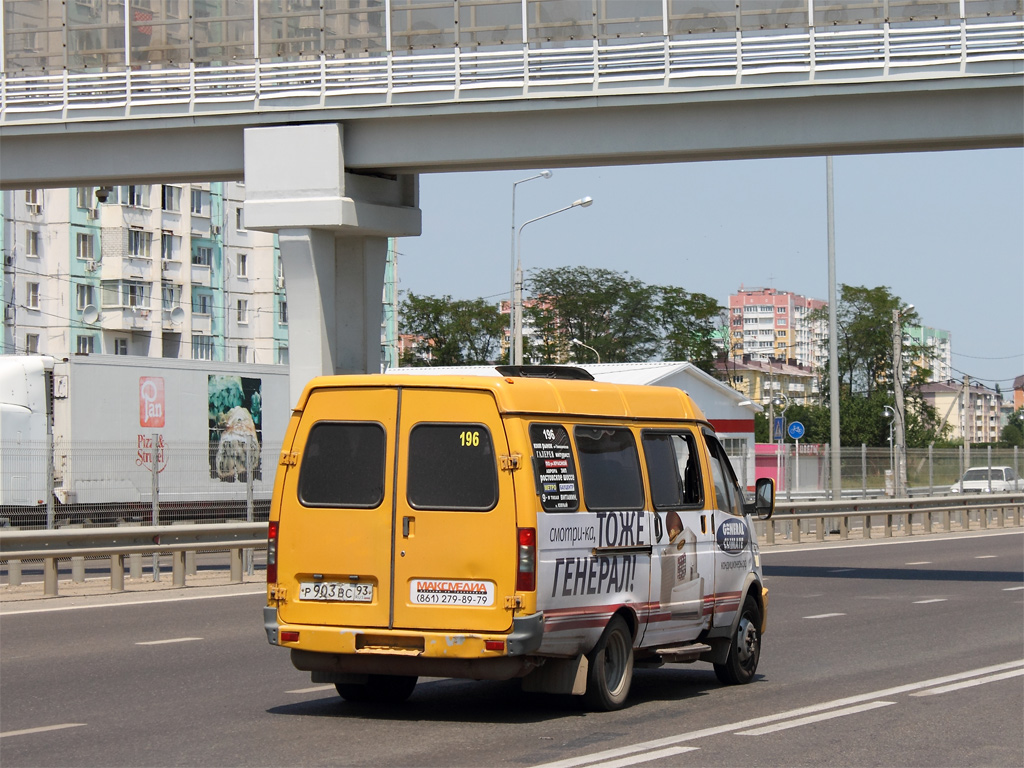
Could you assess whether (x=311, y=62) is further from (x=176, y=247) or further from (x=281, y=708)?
(x=176, y=247)

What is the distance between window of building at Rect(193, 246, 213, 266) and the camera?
90.0 meters

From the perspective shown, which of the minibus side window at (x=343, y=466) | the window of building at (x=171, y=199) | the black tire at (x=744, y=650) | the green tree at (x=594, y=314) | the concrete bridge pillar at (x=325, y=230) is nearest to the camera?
the minibus side window at (x=343, y=466)

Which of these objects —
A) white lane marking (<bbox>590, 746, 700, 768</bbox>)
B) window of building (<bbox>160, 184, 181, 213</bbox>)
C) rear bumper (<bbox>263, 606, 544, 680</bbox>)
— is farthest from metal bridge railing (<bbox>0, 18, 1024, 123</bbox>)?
window of building (<bbox>160, 184, 181, 213</bbox>)

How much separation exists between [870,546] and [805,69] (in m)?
12.8

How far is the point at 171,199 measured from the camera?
289ft

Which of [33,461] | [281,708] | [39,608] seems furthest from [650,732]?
[33,461]

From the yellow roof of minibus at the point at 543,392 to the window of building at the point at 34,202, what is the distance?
2956 inches

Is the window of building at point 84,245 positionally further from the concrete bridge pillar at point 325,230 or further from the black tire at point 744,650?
the black tire at point 744,650

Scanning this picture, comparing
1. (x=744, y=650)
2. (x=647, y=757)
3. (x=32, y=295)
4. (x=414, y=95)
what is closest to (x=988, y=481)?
(x=414, y=95)

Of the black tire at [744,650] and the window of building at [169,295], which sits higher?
the window of building at [169,295]

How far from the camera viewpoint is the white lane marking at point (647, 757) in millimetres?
7738

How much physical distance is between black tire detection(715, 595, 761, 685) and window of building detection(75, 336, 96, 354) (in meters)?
75.9

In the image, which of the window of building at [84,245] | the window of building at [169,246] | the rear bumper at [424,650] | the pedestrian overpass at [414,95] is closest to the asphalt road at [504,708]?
the rear bumper at [424,650]

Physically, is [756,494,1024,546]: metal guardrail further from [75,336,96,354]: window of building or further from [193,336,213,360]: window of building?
[193,336,213,360]: window of building
